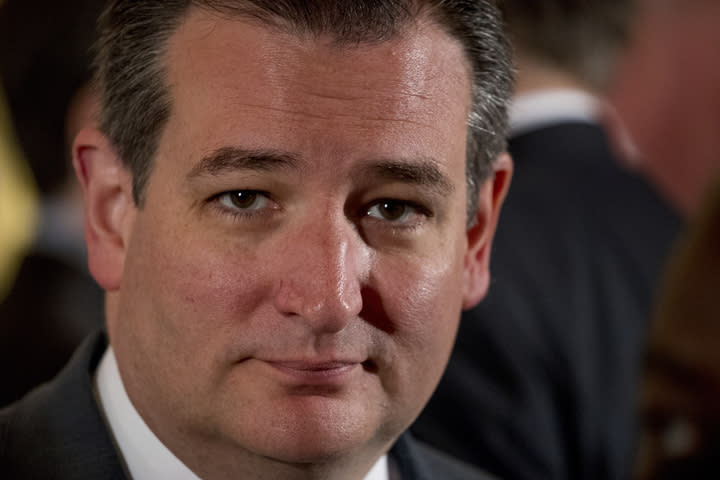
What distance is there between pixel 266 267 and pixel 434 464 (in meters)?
0.81

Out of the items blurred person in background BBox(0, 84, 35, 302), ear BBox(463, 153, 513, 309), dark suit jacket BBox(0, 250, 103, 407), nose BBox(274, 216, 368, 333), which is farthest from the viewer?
blurred person in background BBox(0, 84, 35, 302)

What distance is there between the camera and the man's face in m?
1.63

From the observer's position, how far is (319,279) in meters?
1.61

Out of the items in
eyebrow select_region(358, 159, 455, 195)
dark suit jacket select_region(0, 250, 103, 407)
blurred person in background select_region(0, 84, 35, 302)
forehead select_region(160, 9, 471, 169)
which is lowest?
blurred person in background select_region(0, 84, 35, 302)

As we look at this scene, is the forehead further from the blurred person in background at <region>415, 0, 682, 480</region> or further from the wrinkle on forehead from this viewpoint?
the blurred person in background at <region>415, 0, 682, 480</region>

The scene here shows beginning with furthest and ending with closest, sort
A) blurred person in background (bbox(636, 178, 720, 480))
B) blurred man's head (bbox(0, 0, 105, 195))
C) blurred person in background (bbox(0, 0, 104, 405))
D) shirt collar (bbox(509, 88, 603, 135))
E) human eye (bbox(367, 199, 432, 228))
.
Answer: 1. blurred man's head (bbox(0, 0, 105, 195))
2. blurred person in background (bbox(0, 0, 104, 405))
3. shirt collar (bbox(509, 88, 603, 135))
4. blurred person in background (bbox(636, 178, 720, 480))
5. human eye (bbox(367, 199, 432, 228))

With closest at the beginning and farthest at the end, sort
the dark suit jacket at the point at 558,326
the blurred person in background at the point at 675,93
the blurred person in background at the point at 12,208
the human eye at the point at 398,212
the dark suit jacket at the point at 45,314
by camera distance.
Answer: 1. the human eye at the point at 398,212
2. the dark suit jacket at the point at 558,326
3. the dark suit jacket at the point at 45,314
4. the blurred person in background at the point at 675,93
5. the blurred person in background at the point at 12,208

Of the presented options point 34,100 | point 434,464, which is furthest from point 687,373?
point 34,100

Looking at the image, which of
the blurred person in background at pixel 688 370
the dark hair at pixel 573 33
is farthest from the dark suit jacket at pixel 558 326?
the blurred person in background at pixel 688 370

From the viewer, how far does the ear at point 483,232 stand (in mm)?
1966

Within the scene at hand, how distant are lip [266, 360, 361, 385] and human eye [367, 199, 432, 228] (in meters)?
0.23

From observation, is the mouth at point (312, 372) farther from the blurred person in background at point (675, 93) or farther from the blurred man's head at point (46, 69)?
the blurred person in background at point (675, 93)

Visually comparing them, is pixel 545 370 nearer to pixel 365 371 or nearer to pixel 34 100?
pixel 365 371

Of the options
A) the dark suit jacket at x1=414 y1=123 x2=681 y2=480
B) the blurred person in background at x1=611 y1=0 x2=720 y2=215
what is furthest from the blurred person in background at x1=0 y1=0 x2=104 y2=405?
the blurred person in background at x1=611 y1=0 x2=720 y2=215
